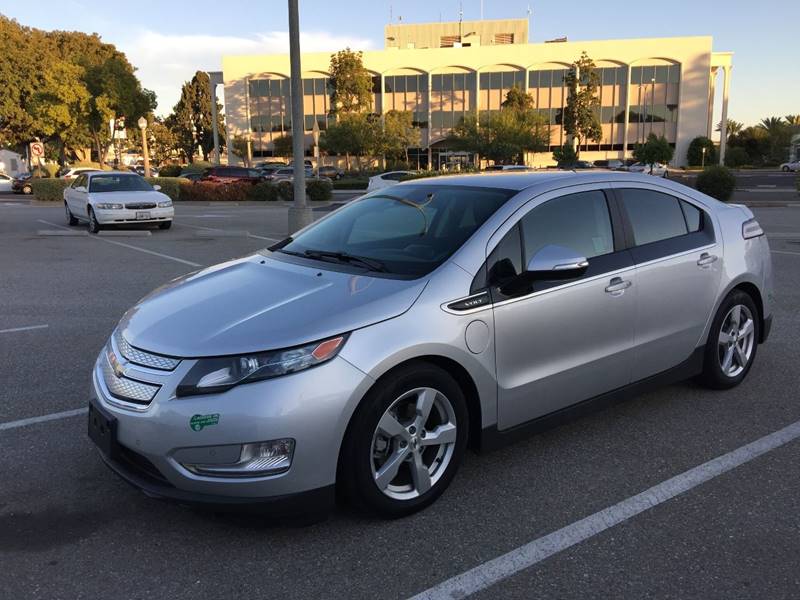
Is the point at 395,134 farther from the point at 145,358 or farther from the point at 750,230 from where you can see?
the point at 145,358

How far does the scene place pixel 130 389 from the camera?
120 inches

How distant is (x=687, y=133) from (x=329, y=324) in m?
73.7

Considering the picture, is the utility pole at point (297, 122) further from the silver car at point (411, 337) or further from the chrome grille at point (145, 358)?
the chrome grille at point (145, 358)

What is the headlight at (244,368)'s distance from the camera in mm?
2830

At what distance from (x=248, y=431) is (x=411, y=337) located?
82cm

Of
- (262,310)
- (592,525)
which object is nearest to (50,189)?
(262,310)

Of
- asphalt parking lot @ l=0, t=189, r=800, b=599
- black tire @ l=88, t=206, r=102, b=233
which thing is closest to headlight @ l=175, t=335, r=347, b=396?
asphalt parking lot @ l=0, t=189, r=800, b=599

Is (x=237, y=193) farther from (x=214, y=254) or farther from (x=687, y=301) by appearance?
(x=687, y=301)

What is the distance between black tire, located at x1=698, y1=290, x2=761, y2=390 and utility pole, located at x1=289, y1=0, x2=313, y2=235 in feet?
30.7

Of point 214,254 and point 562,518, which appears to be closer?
point 562,518

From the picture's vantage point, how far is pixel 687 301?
14.5 ft

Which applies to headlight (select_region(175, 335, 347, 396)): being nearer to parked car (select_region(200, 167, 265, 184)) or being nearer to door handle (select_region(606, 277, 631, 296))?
door handle (select_region(606, 277, 631, 296))

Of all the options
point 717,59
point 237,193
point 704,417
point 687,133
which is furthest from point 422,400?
point 717,59

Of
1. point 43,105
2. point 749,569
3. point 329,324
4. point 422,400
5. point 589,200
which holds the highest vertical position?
point 43,105
